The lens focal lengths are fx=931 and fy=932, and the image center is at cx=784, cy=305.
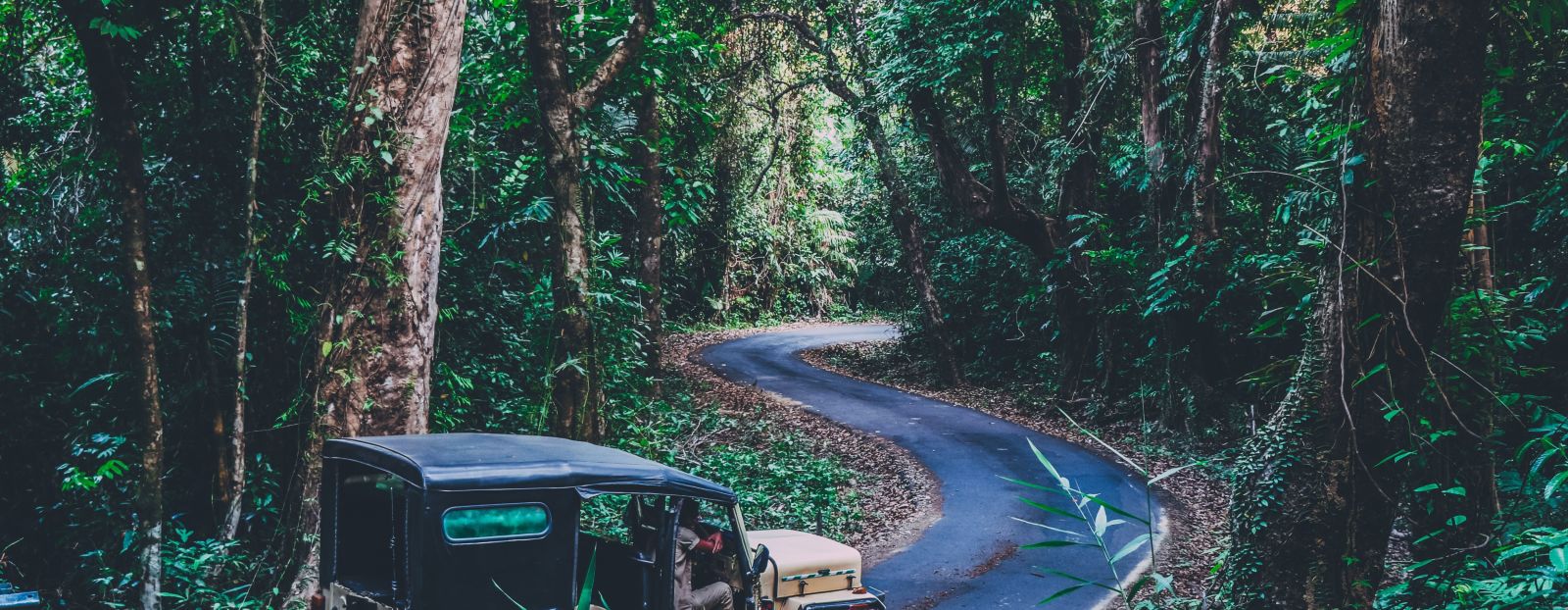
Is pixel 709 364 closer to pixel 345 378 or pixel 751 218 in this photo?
pixel 751 218

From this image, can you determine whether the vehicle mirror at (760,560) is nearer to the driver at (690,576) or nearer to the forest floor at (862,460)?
the driver at (690,576)

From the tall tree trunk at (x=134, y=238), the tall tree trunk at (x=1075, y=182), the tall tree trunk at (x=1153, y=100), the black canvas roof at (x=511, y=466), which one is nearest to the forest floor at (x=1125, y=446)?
the tall tree trunk at (x=1075, y=182)

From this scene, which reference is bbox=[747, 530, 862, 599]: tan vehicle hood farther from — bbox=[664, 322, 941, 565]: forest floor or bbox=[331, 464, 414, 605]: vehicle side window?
bbox=[664, 322, 941, 565]: forest floor

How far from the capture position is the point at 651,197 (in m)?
18.7

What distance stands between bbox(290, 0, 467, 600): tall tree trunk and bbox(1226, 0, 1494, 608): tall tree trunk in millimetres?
6730

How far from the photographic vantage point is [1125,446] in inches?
716

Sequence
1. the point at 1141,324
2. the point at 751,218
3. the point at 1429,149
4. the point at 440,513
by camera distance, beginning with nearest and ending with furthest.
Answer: the point at 440,513 < the point at 1429,149 < the point at 1141,324 < the point at 751,218

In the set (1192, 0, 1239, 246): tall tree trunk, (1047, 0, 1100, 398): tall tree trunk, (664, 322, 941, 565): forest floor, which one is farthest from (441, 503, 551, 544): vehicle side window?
(1047, 0, 1100, 398): tall tree trunk

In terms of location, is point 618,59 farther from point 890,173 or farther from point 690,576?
point 890,173

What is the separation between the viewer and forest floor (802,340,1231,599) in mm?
11133

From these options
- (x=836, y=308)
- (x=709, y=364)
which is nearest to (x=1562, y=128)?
(x=709, y=364)

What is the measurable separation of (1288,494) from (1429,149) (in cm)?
246

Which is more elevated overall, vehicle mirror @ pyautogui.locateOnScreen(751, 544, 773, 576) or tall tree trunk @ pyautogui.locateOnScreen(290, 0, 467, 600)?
tall tree trunk @ pyautogui.locateOnScreen(290, 0, 467, 600)

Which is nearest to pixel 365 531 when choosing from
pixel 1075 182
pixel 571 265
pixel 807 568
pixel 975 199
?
pixel 807 568
